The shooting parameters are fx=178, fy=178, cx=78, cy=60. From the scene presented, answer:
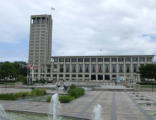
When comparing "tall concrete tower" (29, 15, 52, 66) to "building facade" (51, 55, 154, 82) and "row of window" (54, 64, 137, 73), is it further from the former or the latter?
"row of window" (54, 64, 137, 73)

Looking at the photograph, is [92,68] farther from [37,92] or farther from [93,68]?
[37,92]

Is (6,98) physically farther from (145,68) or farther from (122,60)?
(122,60)

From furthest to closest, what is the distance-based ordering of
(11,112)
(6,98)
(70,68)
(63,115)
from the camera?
(70,68)
(6,98)
(11,112)
(63,115)

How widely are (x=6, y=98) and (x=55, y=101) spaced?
8.85 metres

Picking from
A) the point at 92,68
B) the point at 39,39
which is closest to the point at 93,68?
the point at 92,68

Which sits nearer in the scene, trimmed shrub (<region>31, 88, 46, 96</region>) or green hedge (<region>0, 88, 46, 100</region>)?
green hedge (<region>0, 88, 46, 100</region>)

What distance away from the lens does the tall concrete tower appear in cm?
13312

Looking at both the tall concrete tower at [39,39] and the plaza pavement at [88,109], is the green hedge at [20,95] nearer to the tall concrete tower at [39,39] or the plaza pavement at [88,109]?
the plaza pavement at [88,109]

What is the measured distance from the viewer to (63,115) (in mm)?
8484

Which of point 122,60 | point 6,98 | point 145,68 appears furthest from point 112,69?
point 6,98

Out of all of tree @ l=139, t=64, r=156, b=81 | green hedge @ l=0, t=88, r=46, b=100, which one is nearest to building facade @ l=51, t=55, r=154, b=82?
tree @ l=139, t=64, r=156, b=81

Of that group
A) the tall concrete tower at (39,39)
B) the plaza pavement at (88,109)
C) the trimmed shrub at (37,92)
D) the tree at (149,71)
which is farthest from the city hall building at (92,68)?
the plaza pavement at (88,109)

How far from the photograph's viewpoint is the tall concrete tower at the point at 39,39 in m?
133

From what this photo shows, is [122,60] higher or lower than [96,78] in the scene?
higher
